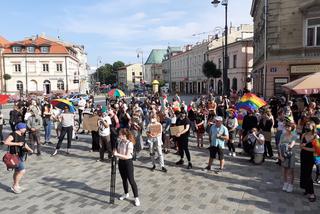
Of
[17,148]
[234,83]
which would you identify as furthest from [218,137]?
[234,83]

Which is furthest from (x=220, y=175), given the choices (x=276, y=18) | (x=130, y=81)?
(x=130, y=81)

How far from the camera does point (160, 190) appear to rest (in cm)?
731

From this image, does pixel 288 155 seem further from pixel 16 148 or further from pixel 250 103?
pixel 16 148

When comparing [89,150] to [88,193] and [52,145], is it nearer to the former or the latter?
[52,145]

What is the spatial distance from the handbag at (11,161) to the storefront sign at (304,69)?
18.7 meters

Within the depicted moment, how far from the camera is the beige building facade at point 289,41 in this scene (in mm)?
19406

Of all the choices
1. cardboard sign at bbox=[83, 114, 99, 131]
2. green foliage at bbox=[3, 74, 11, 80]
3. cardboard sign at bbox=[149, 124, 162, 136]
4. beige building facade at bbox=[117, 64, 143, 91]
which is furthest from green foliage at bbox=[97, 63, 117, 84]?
cardboard sign at bbox=[149, 124, 162, 136]

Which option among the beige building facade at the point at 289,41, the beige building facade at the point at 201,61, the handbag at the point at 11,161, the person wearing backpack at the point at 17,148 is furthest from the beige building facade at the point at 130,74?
the handbag at the point at 11,161

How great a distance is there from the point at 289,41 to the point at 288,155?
15.6 metres

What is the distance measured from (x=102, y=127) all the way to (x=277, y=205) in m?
5.83

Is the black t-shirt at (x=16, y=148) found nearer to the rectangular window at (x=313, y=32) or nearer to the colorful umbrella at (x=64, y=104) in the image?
the colorful umbrella at (x=64, y=104)

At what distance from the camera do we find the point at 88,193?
23.6ft

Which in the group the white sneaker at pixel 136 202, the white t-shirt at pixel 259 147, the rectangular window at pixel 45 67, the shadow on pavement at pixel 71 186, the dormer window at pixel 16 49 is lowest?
the shadow on pavement at pixel 71 186

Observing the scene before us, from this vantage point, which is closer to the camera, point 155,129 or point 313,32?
point 155,129
